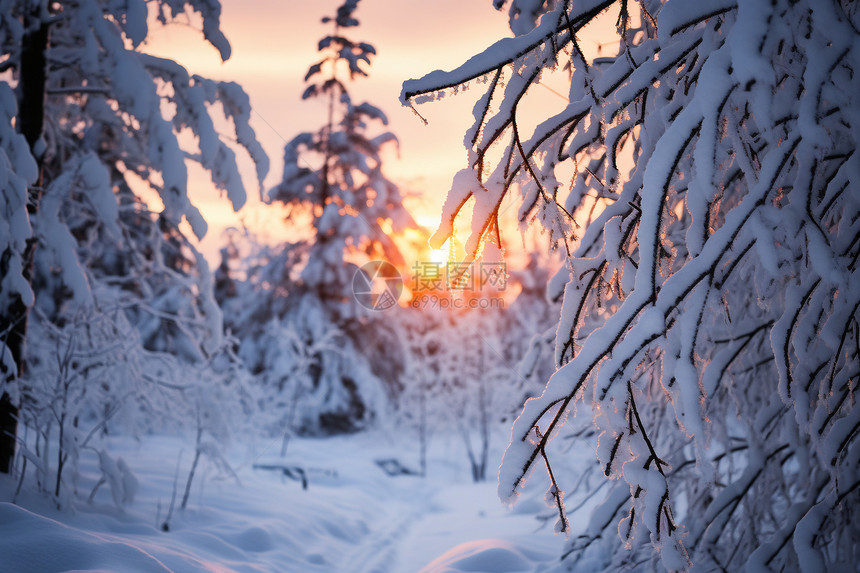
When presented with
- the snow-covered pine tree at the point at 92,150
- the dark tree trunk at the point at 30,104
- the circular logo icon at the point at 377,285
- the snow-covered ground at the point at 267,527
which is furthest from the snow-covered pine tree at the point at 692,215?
the circular logo icon at the point at 377,285

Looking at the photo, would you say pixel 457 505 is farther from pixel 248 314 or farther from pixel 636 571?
pixel 248 314

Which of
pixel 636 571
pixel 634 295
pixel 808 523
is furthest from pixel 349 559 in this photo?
pixel 634 295

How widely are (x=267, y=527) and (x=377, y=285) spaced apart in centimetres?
1117

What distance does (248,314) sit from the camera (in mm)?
16625

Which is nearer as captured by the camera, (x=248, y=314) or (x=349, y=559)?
(x=349, y=559)

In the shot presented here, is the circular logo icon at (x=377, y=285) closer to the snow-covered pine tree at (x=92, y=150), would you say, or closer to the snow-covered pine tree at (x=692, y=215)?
the snow-covered pine tree at (x=92, y=150)

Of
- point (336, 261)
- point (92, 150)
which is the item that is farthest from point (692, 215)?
point (336, 261)

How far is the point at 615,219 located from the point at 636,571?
93.7 inches

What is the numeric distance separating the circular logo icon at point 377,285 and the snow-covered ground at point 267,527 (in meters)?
5.75

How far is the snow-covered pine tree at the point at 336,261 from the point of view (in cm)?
1562

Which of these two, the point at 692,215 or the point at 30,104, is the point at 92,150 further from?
the point at 692,215

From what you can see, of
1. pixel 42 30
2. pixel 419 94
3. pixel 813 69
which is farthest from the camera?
pixel 42 30

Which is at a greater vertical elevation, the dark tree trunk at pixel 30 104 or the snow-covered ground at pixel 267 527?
the dark tree trunk at pixel 30 104

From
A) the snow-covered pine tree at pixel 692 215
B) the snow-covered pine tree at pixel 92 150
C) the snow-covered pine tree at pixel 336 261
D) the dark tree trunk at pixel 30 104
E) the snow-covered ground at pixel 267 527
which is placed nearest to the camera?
the snow-covered pine tree at pixel 692 215
